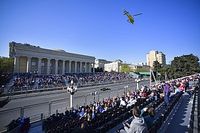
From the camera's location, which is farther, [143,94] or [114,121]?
[143,94]

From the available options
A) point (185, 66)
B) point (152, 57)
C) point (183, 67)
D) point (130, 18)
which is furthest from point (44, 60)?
point (130, 18)

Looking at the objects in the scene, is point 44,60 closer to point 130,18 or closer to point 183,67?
point 183,67

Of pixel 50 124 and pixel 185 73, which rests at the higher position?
pixel 185 73

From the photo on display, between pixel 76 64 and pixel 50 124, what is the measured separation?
298ft

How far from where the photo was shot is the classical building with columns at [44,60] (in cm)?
6769

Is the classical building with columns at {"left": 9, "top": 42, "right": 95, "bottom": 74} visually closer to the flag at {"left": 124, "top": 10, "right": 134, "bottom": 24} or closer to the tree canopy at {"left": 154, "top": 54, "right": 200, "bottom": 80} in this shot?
the tree canopy at {"left": 154, "top": 54, "right": 200, "bottom": 80}

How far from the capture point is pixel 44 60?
271 ft

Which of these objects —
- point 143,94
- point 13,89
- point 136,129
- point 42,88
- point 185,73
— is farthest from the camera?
point 185,73

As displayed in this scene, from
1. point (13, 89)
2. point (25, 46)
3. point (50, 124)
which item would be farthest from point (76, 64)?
point (50, 124)

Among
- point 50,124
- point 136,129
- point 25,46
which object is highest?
point 25,46

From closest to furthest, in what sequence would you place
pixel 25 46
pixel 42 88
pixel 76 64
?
1. pixel 42 88
2. pixel 25 46
3. pixel 76 64

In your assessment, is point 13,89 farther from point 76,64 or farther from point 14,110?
point 76,64

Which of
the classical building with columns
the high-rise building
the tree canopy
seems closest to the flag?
the high-rise building

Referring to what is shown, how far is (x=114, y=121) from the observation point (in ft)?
37.5
